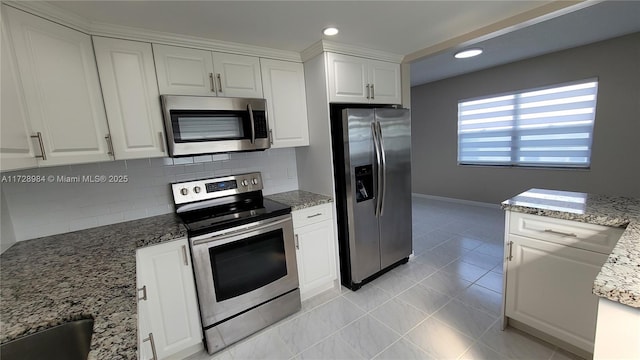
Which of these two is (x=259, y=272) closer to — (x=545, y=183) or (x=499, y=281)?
(x=499, y=281)

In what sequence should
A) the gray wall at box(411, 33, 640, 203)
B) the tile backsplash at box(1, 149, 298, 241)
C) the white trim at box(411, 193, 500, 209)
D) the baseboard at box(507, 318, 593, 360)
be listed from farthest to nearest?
the white trim at box(411, 193, 500, 209), the gray wall at box(411, 33, 640, 203), the tile backsplash at box(1, 149, 298, 241), the baseboard at box(507, 318, 593, 360)

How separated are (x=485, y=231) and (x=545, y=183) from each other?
4.40 ft

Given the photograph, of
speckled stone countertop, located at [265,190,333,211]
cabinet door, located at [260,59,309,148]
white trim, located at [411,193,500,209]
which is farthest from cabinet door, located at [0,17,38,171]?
white trim, located at [411,193,500,209]

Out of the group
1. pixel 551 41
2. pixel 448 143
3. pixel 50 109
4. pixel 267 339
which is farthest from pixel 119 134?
pixel 448 143

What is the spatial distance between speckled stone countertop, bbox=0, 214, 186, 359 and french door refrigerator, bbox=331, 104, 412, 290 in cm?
136

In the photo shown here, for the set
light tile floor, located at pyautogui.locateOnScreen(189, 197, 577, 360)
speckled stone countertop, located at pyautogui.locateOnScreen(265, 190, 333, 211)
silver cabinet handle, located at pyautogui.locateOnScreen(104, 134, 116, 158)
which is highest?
silver cabinet handle, located at pyautogui.locateOnScreen(104, 134, 116, 158)

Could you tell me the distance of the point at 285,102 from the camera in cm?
245

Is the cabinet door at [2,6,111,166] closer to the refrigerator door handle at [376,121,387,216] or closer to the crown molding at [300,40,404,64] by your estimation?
the crown molding at [300,40,404,64]

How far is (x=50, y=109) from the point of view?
1496 millimetres

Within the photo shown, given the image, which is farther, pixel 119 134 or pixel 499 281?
pixel 499 281

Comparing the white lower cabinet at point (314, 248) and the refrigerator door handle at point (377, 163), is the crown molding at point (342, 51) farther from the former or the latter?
the white lower cabinet at point (314, 248)

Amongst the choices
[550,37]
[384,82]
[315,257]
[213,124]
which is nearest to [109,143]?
[213,124]

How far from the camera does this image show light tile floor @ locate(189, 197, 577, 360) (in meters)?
1.80

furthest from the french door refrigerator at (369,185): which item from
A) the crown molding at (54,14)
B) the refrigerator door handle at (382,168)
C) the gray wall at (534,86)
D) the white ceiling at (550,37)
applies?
the gray wall at (534,86)
